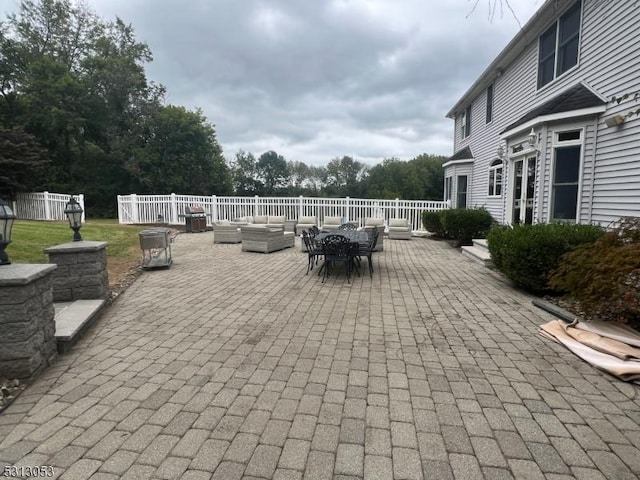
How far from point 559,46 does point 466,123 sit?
749cm

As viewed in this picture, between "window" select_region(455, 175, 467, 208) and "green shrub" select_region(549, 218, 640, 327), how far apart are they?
10948mm

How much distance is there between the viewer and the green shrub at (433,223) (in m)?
13.2

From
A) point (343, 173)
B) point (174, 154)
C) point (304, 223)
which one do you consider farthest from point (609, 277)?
point (343, 173)

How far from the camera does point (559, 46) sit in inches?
314

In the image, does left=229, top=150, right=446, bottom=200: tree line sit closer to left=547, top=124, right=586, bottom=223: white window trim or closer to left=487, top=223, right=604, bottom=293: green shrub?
left=547, top=124, right=586, bottom=223: white window trim

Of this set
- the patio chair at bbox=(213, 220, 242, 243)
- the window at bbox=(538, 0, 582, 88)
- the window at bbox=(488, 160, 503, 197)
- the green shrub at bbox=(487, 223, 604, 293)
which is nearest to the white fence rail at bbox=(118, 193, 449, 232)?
the window at bbox=(488, 160, 503, 197)

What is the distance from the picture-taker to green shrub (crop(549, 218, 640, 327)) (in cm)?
343

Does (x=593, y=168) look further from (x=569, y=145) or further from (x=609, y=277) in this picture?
(x=609, y=277)

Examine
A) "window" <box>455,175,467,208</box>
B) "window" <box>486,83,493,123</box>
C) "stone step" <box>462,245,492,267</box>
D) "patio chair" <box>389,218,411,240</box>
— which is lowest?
"stone step" <box>462,245,492,267</box>

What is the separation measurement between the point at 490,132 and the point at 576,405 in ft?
37.9

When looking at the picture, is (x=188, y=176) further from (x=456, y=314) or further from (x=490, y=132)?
(x=456, y=314)

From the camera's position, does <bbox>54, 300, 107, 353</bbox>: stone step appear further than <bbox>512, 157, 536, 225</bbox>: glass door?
No

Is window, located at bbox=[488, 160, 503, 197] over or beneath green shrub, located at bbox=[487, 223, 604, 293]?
over

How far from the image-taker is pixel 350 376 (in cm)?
290
